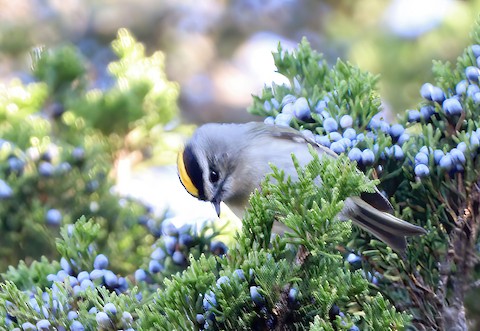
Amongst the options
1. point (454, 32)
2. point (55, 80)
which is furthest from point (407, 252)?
point (454, 32)

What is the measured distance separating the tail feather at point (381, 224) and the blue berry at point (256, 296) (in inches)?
14.1

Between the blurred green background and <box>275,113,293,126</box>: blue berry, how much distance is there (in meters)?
2.87

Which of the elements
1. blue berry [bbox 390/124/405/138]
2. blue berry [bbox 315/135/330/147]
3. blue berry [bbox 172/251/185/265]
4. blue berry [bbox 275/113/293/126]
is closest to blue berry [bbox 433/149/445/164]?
blue berry [bbox 390/124/405/138]

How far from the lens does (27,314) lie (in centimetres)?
157

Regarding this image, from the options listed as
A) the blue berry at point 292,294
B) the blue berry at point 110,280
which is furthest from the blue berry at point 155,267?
the blue berry at point 292,294

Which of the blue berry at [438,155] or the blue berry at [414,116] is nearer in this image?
the blue berry at [438,155]

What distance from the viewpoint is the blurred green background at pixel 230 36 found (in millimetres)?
4816

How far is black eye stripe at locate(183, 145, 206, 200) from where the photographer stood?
2.10 metres

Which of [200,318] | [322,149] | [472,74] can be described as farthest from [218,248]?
[472,74]

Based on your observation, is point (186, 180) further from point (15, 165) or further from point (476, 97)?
point (476, 97)

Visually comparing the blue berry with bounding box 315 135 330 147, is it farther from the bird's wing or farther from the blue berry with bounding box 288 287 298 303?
the blue berry with bounding box 288 287 298 303

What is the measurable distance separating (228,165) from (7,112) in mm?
759

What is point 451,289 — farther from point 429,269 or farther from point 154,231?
point 154,231

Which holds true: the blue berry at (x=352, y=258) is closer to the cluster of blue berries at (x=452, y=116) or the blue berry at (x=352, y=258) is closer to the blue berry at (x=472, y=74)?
the cluster of blue berries at (x=452, y=116)
